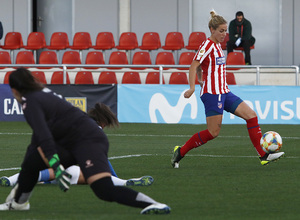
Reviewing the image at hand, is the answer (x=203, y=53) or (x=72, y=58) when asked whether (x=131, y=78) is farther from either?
(x=203, y=53)

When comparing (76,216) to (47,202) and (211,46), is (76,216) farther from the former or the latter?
(211,46)

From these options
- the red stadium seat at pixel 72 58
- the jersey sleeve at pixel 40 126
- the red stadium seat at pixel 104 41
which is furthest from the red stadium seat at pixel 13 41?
the jersey sleeve at pixel 40 126

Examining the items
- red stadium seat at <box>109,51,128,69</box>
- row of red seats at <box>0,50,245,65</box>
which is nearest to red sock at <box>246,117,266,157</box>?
row of red seats at <box>0,50,245,65</box>

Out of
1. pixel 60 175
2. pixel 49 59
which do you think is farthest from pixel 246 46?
pixel 60 175

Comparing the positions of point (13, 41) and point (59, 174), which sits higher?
point (13, 41)

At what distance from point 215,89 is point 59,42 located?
16233 mm

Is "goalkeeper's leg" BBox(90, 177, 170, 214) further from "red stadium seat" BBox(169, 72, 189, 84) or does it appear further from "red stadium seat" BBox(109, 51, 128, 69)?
"red stadium seat" BBox(109, 51, 128, 69)

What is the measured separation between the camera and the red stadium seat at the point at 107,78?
875 inches

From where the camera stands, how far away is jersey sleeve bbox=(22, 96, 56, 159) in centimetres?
606

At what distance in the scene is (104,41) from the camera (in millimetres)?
25703

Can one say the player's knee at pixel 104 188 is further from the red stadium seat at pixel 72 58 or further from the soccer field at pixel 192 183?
the red stadium seat at pixel 72 58

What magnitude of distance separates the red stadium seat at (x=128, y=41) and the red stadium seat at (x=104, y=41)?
11.7 inches

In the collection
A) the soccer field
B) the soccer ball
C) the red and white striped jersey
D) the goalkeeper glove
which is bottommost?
the soccer field

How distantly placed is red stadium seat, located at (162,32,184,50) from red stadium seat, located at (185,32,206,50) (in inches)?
12.2
